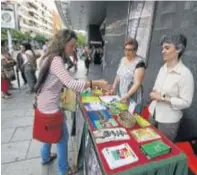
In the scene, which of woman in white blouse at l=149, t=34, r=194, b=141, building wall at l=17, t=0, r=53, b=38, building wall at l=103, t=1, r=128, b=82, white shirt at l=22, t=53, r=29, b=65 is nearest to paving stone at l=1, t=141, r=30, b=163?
woman in white blouse at l=149, t=34, r=194, b=141

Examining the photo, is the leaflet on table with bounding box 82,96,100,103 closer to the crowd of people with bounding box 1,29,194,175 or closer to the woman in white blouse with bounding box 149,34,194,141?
the crowd of people with bounding box 1,29,194,175

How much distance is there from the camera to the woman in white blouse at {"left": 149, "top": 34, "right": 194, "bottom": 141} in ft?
5.51

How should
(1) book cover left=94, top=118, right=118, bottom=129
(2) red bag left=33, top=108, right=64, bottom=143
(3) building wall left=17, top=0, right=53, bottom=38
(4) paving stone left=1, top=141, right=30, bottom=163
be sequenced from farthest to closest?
(3) building wall left=17, top=0, right=53, bottom=38 < (4) paving stone left=1, top=141, right=30, bottom=163 < (2) red bag left=33, top=108, right=64, bottom=143 < (1) book cover left=94, top=118, right=118, bottom=129

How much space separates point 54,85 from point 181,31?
230 centimetres

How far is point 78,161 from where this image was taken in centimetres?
231

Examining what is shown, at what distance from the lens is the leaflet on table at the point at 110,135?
141 cm

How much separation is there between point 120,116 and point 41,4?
9196 centimetres

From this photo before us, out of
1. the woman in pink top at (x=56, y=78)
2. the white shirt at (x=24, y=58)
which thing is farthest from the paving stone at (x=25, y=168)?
the white shirt at (x=24, y=58)

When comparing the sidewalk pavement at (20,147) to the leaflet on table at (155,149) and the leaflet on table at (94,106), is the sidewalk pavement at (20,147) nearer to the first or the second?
the leaflet on table at (94,106)

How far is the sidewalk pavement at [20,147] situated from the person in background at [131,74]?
1210 mm

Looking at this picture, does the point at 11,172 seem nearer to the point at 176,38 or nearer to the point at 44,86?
the point at 44,86

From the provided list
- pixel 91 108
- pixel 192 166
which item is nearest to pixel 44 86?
pixel 91 108

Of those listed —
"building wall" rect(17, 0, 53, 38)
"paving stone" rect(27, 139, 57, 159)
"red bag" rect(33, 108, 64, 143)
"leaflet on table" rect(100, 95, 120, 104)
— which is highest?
"building wall" rect(17, 0, 53, 38)

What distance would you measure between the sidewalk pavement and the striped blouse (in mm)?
1021
